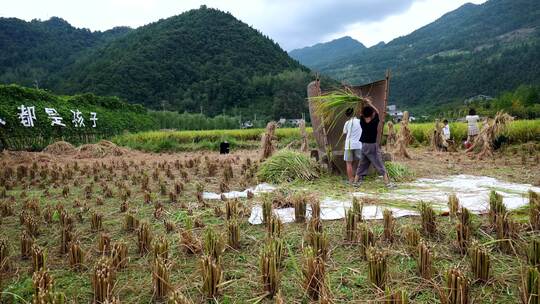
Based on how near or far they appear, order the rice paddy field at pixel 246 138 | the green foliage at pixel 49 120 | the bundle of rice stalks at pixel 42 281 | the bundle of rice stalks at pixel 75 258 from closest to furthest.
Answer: the bundle of rice stalks at pixel 42 281, the bundle of rice stalks at pixel 75 258, the rice paddy field at pixel 246 138, the green foliage at pixel 49 120

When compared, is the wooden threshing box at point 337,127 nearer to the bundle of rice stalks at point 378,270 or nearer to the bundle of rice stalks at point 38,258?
the bundle of rice stalks at point 378,270

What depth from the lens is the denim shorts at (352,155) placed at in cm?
661

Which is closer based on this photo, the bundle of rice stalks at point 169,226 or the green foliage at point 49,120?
the bundle of rice stalks at point 169,226

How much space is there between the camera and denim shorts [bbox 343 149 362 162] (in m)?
6.61

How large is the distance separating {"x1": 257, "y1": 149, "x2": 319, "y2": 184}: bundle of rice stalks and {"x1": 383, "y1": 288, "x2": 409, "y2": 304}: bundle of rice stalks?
15.8 ft

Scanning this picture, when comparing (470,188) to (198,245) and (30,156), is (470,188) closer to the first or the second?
(198,245)

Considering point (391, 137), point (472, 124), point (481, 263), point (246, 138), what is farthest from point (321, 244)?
point (246, 138)

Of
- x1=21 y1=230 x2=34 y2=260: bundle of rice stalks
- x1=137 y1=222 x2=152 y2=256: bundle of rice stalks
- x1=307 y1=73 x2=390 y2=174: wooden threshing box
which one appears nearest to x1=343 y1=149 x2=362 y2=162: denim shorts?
x1=307 y1=73 x2=390 y2=174: wooden threshing box

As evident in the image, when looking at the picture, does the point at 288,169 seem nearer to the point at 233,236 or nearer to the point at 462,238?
the point at 233,236

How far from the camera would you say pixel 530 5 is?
283 ft

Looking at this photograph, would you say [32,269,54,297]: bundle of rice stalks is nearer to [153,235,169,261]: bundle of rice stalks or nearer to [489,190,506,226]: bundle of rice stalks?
[153,235,169,261]: bundle of rice stalks

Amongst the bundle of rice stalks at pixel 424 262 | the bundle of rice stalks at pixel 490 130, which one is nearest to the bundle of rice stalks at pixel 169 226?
the bundle of rice stalks at pixel 424 262

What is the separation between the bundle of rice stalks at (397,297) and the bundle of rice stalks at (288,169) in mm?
4809

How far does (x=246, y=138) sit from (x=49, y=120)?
943 centimetres
